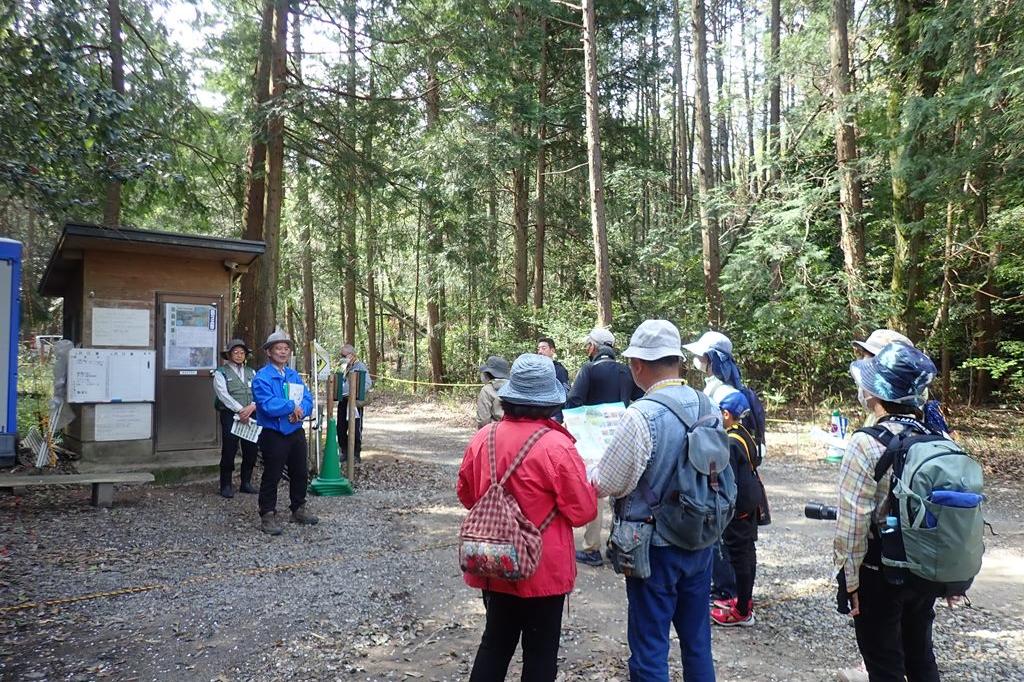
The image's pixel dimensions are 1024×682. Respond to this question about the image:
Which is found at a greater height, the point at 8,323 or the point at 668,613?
the point at 8,323

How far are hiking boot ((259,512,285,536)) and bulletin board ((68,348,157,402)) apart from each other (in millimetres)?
3117

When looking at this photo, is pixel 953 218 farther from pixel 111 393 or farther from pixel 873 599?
pixel 111 393

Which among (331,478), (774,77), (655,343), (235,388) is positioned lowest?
(331,478)

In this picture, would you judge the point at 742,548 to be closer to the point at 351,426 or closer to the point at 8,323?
the point at 351,426

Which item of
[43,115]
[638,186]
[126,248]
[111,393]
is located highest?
[638,186]

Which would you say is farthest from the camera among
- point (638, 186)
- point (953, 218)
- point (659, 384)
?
point (638, 186)

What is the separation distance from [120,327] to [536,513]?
7603mm

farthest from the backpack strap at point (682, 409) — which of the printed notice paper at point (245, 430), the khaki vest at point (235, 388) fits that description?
the khaki vest at point (235, 388)

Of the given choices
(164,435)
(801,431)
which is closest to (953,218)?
(801,431)

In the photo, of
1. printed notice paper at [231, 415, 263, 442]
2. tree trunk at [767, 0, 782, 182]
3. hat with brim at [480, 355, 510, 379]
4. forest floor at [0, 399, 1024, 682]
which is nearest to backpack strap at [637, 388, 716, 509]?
forest floor at [0, 399, 1024, 682]

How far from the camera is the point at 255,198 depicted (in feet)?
34.2

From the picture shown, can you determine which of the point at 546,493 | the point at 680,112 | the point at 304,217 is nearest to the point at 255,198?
the point at 304,217

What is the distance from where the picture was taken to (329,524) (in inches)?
269

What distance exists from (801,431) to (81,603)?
12798 mm
